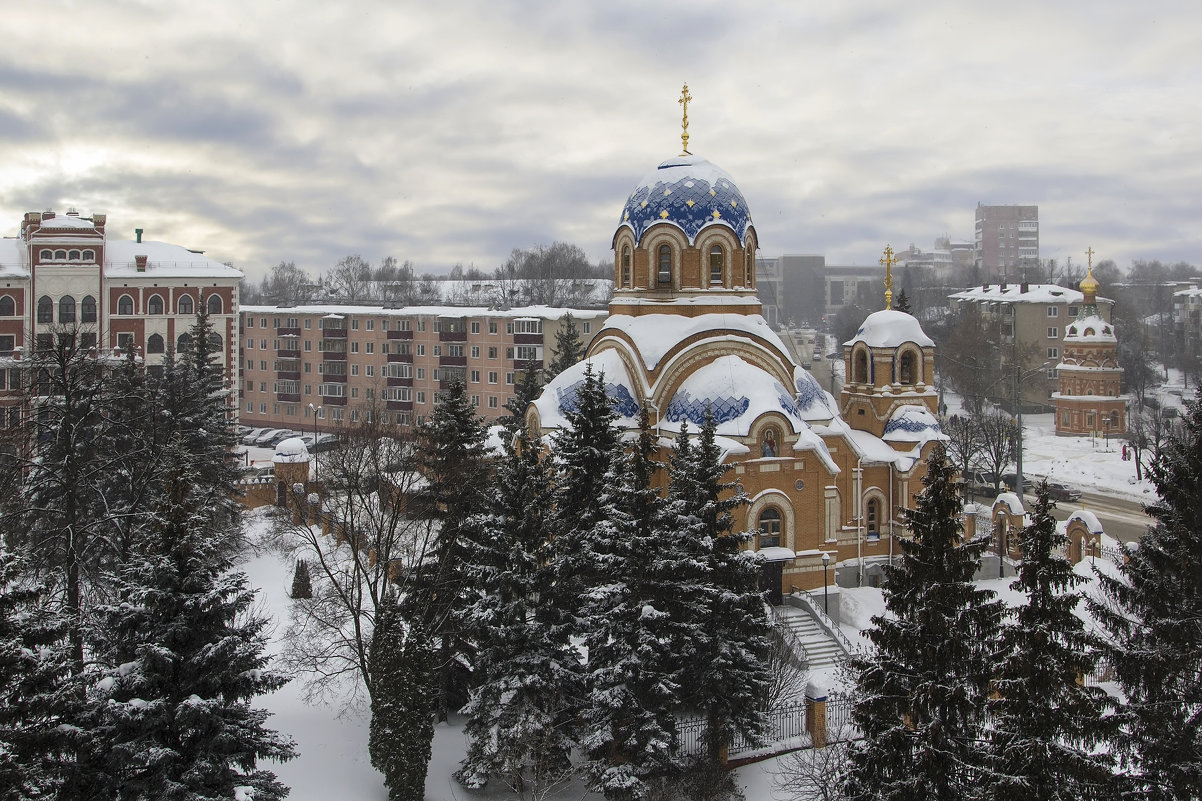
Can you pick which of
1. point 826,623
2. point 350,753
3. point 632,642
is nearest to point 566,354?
point 826,623

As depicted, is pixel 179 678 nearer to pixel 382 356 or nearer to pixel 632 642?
pixel 632 642

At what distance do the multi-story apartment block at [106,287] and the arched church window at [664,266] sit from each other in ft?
80.7

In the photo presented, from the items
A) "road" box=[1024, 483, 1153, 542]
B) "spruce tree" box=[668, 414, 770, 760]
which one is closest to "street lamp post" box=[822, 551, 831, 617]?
"spruce tree" box=[668, 414, 770, 760]

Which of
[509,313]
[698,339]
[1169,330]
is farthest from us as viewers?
[1169,330]

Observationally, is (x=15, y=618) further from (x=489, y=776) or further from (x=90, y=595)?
(x=489, y=776)

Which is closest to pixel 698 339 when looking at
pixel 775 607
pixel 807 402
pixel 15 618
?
pixel 807 402

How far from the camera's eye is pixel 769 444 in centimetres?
2408

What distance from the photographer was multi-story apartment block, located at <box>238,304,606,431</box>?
5153cm

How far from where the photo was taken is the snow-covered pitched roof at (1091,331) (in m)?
51.8

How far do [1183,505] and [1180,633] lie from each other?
5.59 feet

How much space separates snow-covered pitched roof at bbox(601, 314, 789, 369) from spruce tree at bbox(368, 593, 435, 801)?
11.4m

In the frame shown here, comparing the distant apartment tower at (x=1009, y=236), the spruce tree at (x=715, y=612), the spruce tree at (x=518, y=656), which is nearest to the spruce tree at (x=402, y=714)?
the spruce tree at (x=518, y=656)

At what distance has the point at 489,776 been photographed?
647 inches

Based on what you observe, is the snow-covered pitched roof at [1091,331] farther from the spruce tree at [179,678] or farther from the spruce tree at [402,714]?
the spruce tree at [179,678]
